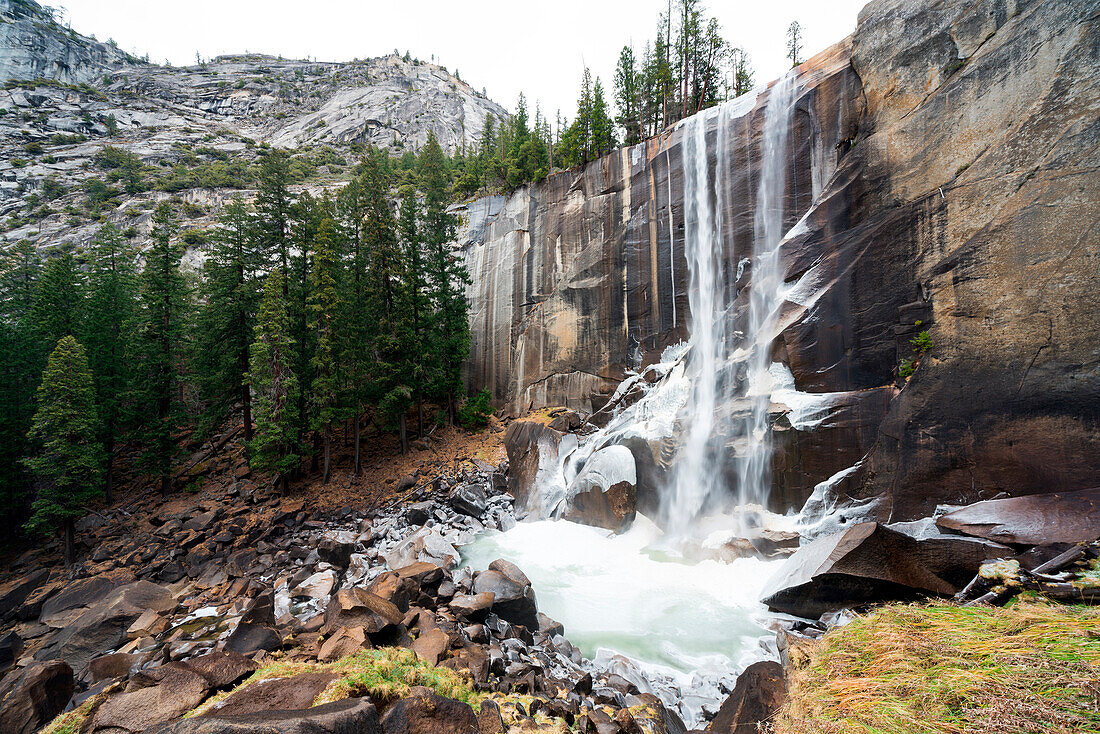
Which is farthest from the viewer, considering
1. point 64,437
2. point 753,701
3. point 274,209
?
point 274,209

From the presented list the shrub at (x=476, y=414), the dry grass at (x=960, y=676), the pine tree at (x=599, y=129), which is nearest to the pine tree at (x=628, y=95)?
the pine tree at (x=599, y=129)

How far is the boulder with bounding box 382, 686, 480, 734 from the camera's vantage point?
3715mm

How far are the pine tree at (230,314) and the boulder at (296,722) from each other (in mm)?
17522

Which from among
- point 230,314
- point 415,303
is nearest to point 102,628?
point 230,314

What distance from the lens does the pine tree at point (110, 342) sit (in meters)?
16.3

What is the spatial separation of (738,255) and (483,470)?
1500cm

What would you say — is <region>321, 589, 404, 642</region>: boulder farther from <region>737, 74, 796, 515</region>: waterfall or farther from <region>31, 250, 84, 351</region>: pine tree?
<region>31, 250, 84, 351</region>: pine tree

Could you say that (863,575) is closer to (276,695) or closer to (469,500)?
(276,695)

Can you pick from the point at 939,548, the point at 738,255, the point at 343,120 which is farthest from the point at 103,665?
the point at 343,120

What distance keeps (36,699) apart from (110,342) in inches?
709

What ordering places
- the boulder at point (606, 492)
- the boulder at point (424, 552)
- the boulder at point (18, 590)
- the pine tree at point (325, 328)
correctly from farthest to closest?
the pine tree at point (325, 328)
the boulder at point (606, 492)
the boulder at point (424, 552)
the boulder at point (18, 590)

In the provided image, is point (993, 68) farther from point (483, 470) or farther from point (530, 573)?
point (483, 470)

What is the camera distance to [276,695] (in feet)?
12.7

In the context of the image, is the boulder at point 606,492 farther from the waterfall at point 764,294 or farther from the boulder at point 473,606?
the boulder at point 473,606
